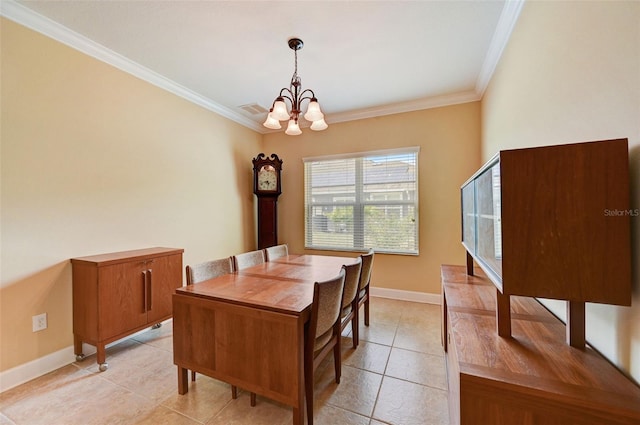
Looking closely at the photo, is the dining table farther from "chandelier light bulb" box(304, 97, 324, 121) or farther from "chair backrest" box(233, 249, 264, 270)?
"chandelier light bulb" box(304, 97, 324, 121)

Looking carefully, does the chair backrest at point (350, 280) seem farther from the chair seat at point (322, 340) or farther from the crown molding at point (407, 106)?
the crown molding at point (407, 106)

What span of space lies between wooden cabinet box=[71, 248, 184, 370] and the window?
2.29m

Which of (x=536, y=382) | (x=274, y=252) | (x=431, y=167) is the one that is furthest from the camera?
(x=431, y=167)

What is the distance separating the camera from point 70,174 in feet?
7.07

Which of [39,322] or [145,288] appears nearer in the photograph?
[39,322]

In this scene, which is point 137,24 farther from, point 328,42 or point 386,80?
point 386,80

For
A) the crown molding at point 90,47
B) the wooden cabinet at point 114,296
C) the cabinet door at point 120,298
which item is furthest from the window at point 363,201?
the cabinet door at point 120,298

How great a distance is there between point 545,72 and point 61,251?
3.73 metres

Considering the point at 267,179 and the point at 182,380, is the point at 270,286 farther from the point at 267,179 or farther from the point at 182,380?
the point at 267,179

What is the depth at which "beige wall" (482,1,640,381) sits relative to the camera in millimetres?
839

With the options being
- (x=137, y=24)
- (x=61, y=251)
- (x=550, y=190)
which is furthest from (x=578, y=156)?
(x=61, y=251)

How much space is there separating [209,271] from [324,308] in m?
1.08

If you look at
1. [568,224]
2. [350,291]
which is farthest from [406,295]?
[568,224]

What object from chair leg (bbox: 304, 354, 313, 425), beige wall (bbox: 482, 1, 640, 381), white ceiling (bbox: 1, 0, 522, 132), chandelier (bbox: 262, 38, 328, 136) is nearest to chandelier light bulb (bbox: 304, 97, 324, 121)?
chandelier (bbox: 262, 38, 328, 136)
